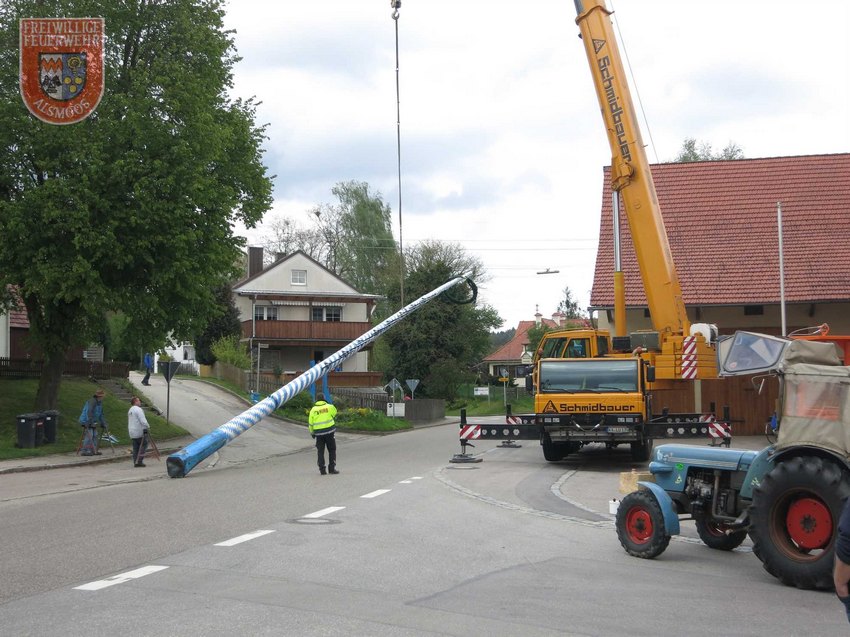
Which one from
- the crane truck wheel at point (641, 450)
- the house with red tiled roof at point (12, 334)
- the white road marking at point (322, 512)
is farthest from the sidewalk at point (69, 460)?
the house with red tiled roof at point (12, 334)

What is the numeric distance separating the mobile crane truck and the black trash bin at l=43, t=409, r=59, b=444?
1131cm

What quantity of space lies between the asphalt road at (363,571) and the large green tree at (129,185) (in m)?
9.30

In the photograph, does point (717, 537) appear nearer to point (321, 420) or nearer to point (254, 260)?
point (321, 420)

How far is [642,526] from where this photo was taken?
9.05 metres

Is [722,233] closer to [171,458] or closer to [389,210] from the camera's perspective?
[171,458]

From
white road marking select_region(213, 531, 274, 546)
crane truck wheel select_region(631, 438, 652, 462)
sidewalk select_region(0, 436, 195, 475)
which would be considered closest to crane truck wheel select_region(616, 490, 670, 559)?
white road marking select_region(213, 531, 274, 546)

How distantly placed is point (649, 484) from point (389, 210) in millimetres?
66660

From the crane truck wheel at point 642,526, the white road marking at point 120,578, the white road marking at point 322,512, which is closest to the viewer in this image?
the white road marking at point 120,578

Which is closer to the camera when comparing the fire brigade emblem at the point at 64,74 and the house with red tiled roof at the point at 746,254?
the fire brigade emblem at the point at 64,74

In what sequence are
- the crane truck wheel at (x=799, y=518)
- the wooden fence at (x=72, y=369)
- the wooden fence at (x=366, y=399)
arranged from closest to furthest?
the crane truck wheel at (x=799, y=518) → the wooden fence at (x=72, y=369) → the wooden fence at (x=366, y=399)

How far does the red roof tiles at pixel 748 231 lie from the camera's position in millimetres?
28453

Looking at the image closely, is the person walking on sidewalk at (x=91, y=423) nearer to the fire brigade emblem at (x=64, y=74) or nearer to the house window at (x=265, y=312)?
the fire brigade emblem at (x=64, y=74)

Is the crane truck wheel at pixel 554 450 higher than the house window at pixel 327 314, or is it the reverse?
the house window at pixel 327 314

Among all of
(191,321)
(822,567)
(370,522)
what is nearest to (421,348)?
(191,321)
